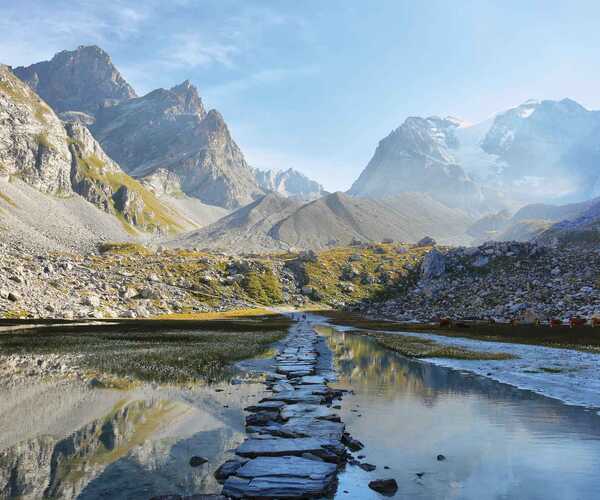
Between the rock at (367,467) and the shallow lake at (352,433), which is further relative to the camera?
the rock at (367,467)

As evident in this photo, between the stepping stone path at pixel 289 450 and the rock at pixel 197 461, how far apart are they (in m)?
0.84

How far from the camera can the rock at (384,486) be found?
10695mm

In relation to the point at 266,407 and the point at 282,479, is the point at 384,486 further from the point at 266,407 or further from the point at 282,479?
the point at 266,407

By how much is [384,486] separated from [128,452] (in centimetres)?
701

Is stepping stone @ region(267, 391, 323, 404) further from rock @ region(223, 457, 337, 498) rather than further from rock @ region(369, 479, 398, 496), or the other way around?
rock @ region(369, 479, 398, 496)

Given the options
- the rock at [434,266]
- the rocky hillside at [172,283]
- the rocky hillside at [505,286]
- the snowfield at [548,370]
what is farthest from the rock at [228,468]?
the rock at [434,266]

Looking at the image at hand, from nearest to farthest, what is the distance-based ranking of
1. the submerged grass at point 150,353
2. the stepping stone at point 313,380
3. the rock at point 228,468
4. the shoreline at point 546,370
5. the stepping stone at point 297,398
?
the rock at point 228,468 → the stepping stone at point 297,398 → the shoreline at point 546,370 → the stepping stone at point 313,380 → the submerged grass at point 150,353

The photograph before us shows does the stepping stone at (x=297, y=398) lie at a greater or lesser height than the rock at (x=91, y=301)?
greater

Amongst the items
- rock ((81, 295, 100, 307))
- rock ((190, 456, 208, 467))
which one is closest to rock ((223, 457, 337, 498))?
rock ((190, 456, 208, 467))

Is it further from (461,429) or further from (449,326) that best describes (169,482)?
(449,326)

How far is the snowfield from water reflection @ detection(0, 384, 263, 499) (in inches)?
637

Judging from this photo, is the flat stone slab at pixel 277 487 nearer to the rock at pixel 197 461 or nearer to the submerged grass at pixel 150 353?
the rock at pixel 197 461

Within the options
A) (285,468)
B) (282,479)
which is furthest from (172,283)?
(282,479)

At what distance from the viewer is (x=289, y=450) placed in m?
12.8
